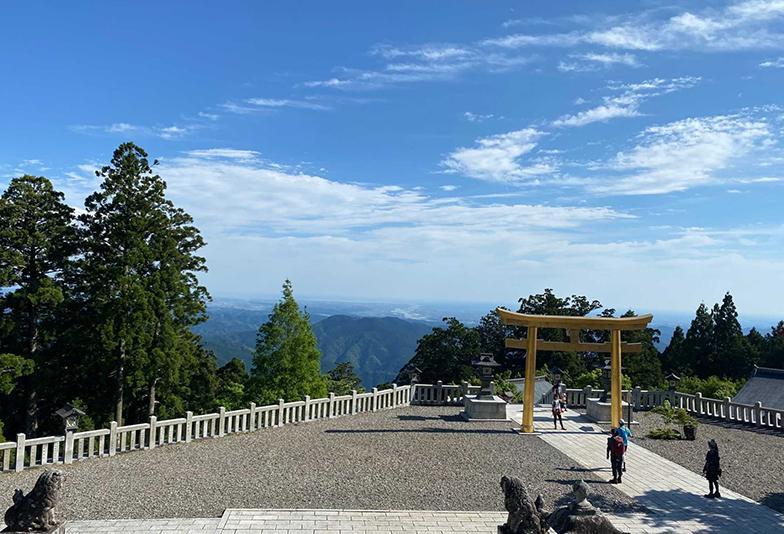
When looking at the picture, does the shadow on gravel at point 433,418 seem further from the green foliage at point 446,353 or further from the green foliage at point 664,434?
the green foliage at point 446,353

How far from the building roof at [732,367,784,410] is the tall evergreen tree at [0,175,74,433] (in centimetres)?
2484

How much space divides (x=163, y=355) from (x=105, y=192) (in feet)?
21.4

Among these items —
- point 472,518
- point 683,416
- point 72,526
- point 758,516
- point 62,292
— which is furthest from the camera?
point 62,292

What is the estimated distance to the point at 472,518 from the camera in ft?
30.6

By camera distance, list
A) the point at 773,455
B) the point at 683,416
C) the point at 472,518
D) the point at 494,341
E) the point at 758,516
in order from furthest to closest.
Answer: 1. the point at 494,341
2. the point at 683,416
3. the point at 773,455
4. the point at 758,516
5. the point at 472,518

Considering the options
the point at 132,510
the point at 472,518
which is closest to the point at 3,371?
the point at 132,510

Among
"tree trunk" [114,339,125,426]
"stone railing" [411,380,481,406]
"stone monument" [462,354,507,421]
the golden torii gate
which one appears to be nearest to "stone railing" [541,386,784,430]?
the golden torii gate

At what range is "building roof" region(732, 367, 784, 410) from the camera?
64.9 feet

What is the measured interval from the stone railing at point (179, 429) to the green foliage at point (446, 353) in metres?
14.9

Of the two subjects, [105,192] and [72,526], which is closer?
[72,526]

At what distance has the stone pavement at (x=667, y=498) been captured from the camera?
9336mm

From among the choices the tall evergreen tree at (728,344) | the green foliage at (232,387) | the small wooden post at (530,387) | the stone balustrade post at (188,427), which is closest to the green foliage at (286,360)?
the green foliage at (232,387)

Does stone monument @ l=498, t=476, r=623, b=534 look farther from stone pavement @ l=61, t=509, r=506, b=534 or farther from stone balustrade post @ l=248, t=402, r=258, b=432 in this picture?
stone balustrade post @ l=248, t=402, r=258, b=432

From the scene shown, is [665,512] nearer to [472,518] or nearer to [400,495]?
[472,518]
